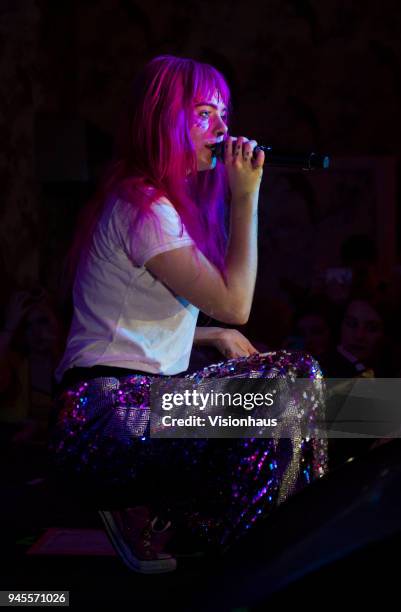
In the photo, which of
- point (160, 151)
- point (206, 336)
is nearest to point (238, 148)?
point (160, 151)

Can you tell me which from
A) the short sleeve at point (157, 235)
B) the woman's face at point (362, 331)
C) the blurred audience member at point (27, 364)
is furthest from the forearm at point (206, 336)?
the blurred audience member at point (27, 364)

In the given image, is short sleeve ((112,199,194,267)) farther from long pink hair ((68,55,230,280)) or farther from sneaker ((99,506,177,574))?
sneaker ((99,506,177,574))

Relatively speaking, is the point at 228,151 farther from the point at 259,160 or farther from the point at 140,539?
the point at 140,539

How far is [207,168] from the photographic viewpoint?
131 cm

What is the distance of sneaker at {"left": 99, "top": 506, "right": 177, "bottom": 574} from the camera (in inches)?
53.2

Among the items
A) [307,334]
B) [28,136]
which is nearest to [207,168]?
[307,334]

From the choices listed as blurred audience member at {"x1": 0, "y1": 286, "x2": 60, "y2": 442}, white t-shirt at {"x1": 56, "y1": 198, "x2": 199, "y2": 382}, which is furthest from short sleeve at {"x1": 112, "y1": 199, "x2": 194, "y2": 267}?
blurred audience member at {"x1": 0, "y1": 286, "x2": 60, "y2": 442}

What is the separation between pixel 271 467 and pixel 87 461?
27cm

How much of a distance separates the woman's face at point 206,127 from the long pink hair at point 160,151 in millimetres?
10

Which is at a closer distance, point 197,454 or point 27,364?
point 197,454

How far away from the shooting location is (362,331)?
9.14 feet

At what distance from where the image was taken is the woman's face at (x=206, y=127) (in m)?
1.26

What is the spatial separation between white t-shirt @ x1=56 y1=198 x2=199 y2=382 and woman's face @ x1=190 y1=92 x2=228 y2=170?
0.13m

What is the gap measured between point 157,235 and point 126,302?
4.6 inches
